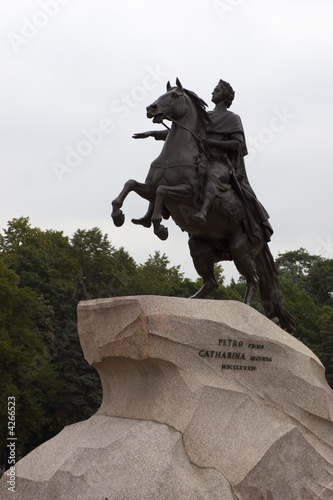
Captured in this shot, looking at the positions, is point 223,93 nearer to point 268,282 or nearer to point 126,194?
point 126,194

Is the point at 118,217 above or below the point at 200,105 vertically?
below

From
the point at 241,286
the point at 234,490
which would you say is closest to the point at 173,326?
the point at 234,490

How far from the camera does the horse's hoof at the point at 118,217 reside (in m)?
9.62

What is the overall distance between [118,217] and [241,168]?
271 cm

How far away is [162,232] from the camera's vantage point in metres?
9.91

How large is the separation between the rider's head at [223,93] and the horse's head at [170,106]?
1194 millimetres

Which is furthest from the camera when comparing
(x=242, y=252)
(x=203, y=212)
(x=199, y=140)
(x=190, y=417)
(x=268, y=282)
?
(x=268, y=282)

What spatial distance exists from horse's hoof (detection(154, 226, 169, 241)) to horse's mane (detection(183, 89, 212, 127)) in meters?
2.07

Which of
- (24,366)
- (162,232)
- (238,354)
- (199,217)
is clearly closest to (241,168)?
(199,217)

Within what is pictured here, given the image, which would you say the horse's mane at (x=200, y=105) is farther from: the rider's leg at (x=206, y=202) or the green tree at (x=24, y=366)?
the green tree at (x=24, y=366)

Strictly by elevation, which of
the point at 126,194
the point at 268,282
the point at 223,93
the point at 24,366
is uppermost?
the point at 223,93

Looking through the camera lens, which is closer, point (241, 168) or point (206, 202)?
point (206, 202)

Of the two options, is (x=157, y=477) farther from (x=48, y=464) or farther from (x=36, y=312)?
(x=36, y=312)

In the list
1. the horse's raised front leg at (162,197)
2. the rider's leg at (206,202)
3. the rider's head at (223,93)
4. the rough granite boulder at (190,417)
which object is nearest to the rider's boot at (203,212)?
the rider's leg at (206,202)
